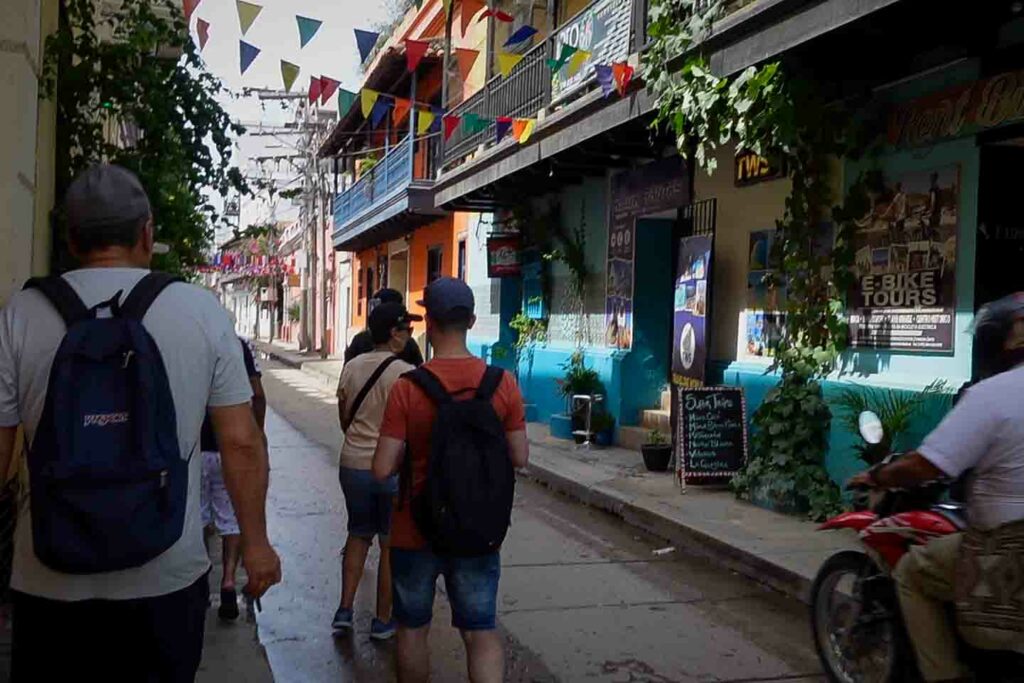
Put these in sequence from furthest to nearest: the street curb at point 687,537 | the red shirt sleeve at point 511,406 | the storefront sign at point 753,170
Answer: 1. the storefront sign at point 753,170
2. the street curb at point 687,537
3. the red shirt sleeve at point 511,406

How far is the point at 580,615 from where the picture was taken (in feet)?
19.5

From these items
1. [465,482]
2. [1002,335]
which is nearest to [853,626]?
[1002,335]

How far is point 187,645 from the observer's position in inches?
95.1

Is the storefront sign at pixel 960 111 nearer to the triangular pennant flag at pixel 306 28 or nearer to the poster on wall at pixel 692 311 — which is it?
the poster on wall at pixel 692 311

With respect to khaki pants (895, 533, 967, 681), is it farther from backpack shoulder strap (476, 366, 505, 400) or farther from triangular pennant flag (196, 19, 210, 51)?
triangular pennant flag (196, 19, 210, 51)

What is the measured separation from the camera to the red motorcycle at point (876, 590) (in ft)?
12.6

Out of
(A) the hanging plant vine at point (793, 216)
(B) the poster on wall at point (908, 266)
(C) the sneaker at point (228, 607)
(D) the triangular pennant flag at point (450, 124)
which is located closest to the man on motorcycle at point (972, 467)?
(C) the sneaker at point (228, 607)

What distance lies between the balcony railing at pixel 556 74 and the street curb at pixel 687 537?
14.7 ft

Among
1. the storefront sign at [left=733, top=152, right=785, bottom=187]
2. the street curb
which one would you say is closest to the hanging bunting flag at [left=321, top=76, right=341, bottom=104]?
the storefront sign at [left=733, top=152, right=785, bottom=187]

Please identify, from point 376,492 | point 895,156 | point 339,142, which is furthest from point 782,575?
point 339,142

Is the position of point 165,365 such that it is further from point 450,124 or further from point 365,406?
point 450,124

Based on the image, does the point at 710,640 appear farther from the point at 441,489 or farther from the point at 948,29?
the point at 948,29

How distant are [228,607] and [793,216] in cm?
566

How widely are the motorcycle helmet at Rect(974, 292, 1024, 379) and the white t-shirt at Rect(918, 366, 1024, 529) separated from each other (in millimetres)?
129
